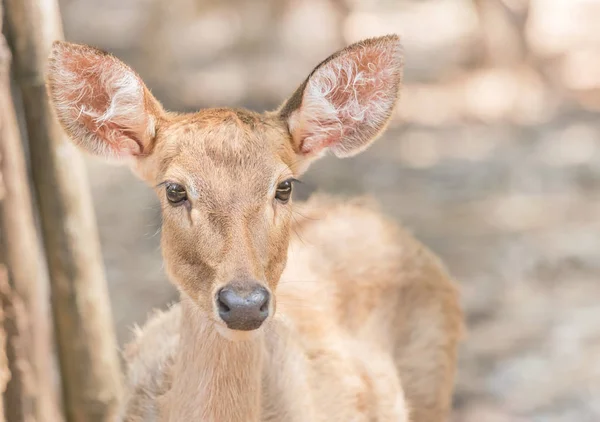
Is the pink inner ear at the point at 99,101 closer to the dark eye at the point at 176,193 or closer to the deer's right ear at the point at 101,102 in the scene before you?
the deer's right ear at the point at 101,102

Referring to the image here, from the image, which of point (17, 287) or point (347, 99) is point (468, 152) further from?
point (17, 287)

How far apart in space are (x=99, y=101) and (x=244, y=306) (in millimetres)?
1175

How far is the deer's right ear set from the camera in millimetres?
3908

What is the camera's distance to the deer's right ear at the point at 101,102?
12.8ft

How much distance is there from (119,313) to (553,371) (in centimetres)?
337

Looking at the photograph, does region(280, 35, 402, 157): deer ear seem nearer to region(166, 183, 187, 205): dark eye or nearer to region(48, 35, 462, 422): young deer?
region(48, 35, 462, 422): young deer

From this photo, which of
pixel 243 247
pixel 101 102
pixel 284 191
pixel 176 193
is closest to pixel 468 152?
pixel 284 191

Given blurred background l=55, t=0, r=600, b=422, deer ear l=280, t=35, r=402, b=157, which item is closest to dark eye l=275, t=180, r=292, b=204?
deer ear l=280, t=35, r=402, b=157

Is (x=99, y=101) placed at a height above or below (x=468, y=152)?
below

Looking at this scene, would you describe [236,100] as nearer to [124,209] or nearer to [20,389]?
[124,209]

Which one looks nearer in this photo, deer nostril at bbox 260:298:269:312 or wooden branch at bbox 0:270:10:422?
deer nostril at bbox 260:298:269:312

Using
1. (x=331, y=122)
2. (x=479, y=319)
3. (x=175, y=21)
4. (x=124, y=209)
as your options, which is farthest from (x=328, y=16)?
(x=331, y=122)

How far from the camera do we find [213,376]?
399 cm

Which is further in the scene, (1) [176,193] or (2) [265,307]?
(1) [176,193]
